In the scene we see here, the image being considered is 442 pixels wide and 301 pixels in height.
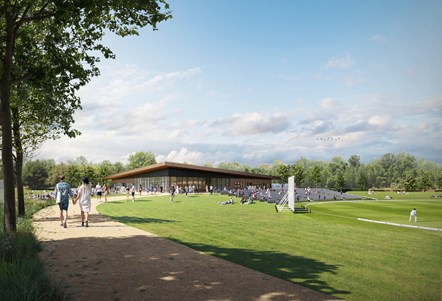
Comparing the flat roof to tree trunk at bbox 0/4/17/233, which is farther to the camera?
the flat roof

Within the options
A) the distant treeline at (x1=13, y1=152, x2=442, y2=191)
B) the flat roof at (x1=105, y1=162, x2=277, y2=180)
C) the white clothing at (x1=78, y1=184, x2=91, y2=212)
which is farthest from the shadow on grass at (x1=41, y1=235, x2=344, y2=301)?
the distant treeline at (x1=13, y1=152, x2=442, y2=191)

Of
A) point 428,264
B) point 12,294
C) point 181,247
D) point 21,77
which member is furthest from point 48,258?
point 428,264

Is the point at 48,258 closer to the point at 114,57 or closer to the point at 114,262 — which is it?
the point at 114,262

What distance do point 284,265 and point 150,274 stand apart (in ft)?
10.7

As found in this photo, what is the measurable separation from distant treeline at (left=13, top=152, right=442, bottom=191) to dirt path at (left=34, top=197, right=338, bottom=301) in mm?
75190

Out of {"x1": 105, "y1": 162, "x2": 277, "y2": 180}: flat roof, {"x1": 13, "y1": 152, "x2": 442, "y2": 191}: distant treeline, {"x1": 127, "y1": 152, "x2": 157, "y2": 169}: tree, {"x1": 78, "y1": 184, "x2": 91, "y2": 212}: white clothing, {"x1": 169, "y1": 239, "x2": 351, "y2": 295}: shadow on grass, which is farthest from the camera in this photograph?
{"x1": 127, "y1": 152, "x2": 157, "y2": 169}: tree

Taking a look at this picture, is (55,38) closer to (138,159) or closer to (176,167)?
(176,167)

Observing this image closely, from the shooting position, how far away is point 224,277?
7246 millimetres

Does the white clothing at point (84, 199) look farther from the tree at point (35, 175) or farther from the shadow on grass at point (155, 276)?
the tree at point (35, 175)

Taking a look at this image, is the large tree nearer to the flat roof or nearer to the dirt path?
the dirt path

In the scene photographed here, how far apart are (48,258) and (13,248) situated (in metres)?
1.41

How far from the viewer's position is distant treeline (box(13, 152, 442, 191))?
95894 mm

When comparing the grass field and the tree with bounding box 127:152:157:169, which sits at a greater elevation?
the tree with bounding box 127:152:157:169

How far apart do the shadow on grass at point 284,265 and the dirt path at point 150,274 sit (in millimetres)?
367
